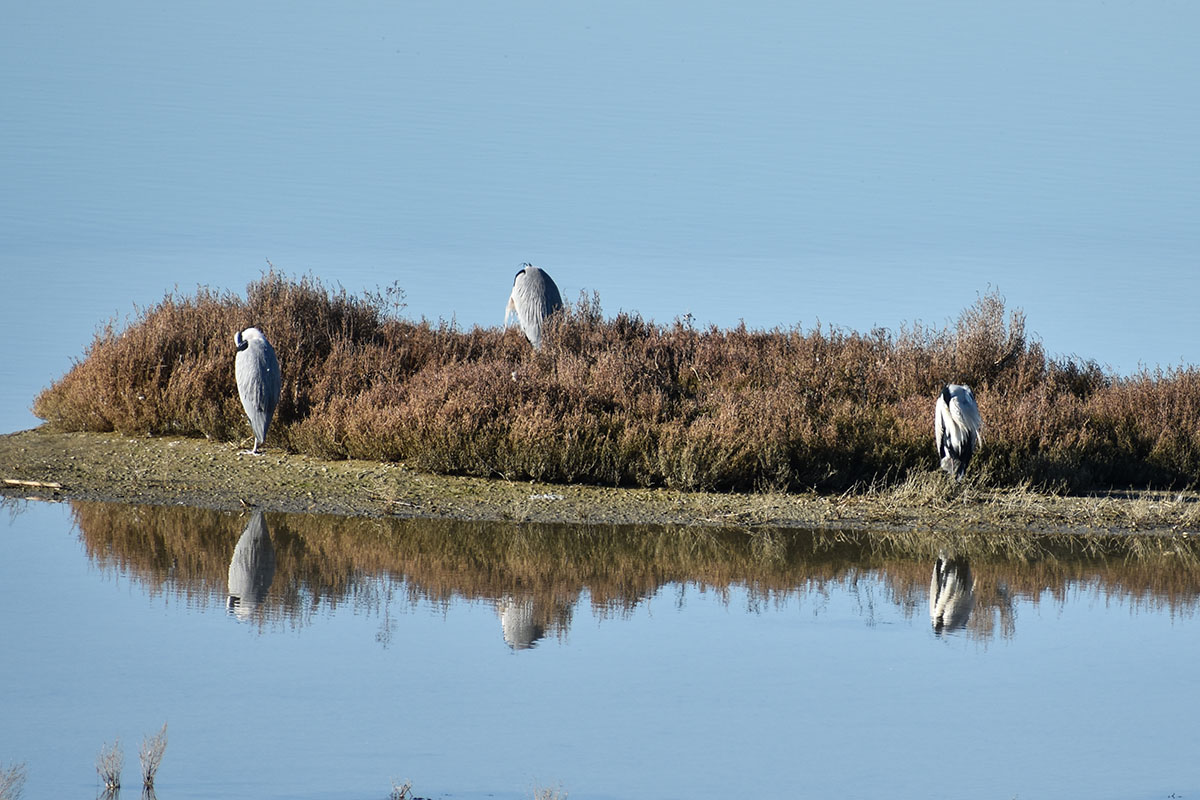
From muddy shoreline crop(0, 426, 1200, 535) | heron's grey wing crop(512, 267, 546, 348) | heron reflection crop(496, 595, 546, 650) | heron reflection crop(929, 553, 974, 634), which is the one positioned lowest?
heron reflection crop(496, 595, 546, 650)

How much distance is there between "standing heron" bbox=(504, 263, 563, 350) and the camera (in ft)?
43.1

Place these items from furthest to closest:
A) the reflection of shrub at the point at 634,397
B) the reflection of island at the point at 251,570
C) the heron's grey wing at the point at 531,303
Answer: the heron's grey wing at the point at 531,303 → the reflection of shrub at the point at 634,397 → the reflection of island at the point at 251,570

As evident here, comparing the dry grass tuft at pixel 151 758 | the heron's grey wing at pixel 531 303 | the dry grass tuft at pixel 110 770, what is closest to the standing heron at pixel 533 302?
the heron's grey wing at pixel 531 303

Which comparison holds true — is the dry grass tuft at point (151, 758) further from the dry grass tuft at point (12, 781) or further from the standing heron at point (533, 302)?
the standing heron at point (533, 302)

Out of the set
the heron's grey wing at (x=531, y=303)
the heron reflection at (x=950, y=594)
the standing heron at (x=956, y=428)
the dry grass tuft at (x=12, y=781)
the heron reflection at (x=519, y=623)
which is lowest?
the dry grass tuft at (x=12, y=781)

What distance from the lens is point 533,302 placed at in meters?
13.2

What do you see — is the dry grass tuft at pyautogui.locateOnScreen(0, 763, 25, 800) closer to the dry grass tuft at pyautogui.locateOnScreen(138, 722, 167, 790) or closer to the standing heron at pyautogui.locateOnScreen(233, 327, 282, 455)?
the dry grass tuft at pyautogui.locateOnScreen(138, 722, 167, 790)

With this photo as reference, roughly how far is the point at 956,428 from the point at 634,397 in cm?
231

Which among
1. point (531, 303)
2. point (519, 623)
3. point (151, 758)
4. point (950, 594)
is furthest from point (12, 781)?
point (531, 303)

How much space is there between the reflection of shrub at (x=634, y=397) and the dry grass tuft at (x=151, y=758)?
17.4 feet

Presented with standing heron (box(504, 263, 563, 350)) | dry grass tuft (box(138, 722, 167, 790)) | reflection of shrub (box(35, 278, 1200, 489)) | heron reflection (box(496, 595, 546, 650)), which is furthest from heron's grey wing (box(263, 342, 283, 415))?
dry grass tuft (box(138, 722, 167, 790))

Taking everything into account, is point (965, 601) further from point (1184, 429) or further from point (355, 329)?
point (355, 329)

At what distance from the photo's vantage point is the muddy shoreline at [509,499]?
33.1 feet

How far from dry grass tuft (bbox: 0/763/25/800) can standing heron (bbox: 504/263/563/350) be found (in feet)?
26.1
